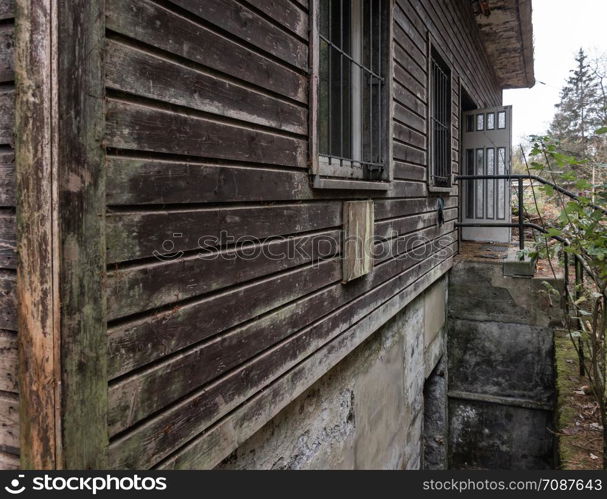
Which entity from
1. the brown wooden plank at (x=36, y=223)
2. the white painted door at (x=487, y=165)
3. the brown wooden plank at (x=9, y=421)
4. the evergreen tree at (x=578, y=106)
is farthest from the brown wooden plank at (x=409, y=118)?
the evergreen tree at (x=578, y=106)

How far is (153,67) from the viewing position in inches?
58.5

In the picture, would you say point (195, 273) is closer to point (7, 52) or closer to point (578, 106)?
point (7, 52)

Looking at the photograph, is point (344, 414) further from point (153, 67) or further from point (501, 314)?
point (501, 314)

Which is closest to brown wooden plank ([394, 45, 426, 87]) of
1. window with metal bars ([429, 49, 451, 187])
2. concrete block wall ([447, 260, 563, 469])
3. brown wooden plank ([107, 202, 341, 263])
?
window with metal bars ([429, 49, 451, 187])

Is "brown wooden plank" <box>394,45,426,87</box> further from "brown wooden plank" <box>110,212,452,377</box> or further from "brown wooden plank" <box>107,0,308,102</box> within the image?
"brown wooden plank" <box>110,212,452,377</box>

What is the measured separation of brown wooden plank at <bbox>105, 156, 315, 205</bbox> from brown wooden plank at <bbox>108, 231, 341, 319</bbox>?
205 mm

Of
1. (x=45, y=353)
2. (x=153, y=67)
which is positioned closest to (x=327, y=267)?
(x=153, y=67)

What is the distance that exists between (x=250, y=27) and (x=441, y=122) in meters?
4.56

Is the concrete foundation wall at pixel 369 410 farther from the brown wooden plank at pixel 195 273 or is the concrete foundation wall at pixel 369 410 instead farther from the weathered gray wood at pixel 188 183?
the weathered gray wood at pixel 188 183

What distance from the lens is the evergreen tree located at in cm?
2828

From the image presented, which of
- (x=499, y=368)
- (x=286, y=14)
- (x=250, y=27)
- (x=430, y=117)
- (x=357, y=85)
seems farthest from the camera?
(x=499, y=368)

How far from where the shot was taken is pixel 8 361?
51.5 inches

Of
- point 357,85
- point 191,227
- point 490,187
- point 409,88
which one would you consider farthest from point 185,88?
point 490,187

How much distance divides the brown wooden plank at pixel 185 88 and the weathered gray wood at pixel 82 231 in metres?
0.08
